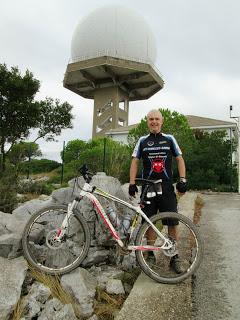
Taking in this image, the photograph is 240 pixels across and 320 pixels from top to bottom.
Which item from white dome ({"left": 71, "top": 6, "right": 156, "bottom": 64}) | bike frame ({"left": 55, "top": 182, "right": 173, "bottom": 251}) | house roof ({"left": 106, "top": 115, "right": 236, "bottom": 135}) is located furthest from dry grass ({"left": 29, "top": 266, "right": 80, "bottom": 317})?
white dome ({"left": 71, "top": 6, "right": 156, "bottom": 64})

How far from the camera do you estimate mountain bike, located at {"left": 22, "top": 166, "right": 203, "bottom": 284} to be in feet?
14.5

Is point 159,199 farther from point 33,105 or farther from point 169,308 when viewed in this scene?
point 33,105

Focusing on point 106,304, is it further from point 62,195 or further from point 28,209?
point 28,209

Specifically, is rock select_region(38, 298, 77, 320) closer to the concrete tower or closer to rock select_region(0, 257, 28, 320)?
rock select_region(0, 257, 28, 320)

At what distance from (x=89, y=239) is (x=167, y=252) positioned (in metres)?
0.92

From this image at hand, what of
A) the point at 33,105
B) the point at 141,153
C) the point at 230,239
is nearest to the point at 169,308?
the point at 141,153

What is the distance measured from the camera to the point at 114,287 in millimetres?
4238

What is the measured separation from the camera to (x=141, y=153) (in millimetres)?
4910

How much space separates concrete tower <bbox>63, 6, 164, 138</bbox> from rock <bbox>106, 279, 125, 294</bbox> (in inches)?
1855

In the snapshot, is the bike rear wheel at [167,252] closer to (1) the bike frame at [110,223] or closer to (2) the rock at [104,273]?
(1) the bike frame at [110,223]

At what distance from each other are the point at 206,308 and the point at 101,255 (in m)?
1.60

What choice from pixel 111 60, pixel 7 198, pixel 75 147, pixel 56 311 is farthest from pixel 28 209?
pixel 111 60

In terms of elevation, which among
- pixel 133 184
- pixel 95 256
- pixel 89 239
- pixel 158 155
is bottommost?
pixel 95 256

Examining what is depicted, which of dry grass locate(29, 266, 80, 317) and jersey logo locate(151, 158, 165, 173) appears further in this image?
jersey logo locate(151, 158, 165, 173)
